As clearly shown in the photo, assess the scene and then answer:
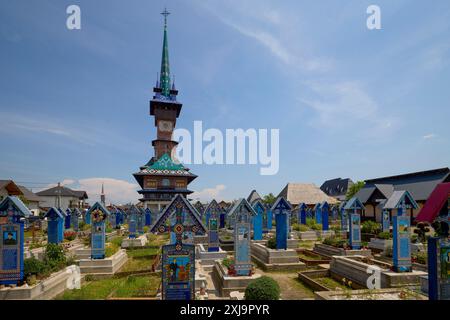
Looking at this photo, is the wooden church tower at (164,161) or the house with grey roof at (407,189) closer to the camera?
the house with grey roof at (407,189)

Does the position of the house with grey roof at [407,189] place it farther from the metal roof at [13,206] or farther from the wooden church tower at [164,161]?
the metal roof at [13,206]

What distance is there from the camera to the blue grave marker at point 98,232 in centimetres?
1366

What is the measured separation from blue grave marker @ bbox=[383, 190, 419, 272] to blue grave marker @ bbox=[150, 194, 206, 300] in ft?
27.6

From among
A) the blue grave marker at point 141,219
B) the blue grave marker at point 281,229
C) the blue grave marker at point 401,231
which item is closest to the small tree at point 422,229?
the blue grave marker at point 401,231

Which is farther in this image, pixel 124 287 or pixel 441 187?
pixel 124 287

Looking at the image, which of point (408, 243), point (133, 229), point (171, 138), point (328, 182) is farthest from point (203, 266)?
point (328, 182)

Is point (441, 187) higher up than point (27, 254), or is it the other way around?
point (441, 187)

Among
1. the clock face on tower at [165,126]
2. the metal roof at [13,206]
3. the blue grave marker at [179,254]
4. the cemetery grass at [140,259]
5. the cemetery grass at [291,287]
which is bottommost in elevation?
the cemetery grass at [140,259]

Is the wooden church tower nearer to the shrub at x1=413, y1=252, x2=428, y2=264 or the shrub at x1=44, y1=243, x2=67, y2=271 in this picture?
the shrub at x1=44, y1=243, x2=67, y2=271

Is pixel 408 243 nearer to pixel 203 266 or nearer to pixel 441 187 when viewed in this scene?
pixel 441 187

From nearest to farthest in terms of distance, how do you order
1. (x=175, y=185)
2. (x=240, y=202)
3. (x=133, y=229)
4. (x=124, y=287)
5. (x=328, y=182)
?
(x=124, y=287) → (x=240, y=202) → (x=133, y=229) → (x=175, y=185) → (x=328, y=182)

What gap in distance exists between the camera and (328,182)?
7738 centimetres

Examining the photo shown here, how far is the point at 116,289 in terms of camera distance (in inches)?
392

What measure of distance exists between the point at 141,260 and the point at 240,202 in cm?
887
